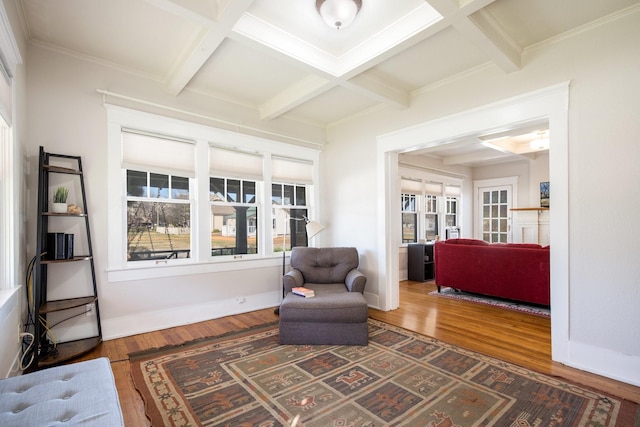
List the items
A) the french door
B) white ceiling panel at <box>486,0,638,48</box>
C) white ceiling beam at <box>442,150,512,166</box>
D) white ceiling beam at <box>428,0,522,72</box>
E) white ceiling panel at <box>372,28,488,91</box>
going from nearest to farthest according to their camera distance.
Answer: white ceiling beam at <box>428,0,522,72</box> < white ceiling panel at <box>486,0,638,48</box> < white ceiling panel at <box>372,28,488,91</box> < white ceiling beam at <box>442,150,512,166</box> < the french door

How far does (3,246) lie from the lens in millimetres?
2225

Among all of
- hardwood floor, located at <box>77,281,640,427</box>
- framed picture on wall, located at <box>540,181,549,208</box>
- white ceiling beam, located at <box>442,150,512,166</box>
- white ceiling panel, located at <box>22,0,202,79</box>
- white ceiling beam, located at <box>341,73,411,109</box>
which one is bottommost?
A: hardwood floor, located at <box>77,281,640,427</box>

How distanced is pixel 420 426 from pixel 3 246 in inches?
120

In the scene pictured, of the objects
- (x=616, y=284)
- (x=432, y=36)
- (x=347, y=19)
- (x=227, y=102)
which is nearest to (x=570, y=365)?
(x=616, y=284)

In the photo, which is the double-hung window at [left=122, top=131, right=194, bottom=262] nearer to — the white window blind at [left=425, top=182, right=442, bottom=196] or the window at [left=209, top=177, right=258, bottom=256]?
the window at [left=209, top=177, right=258, bottom=256]

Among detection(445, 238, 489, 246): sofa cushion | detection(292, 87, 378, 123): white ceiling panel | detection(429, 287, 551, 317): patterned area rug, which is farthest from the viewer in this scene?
detection(445, 238, 489, 246): sofa cushion

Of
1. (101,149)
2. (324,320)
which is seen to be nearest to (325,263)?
(324,320)

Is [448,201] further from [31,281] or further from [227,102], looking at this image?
[31,281]

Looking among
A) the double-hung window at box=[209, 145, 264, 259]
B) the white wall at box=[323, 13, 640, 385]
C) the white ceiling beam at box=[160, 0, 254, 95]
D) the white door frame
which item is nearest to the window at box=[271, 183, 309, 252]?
the double-hung window at box=[209, 145, 264, 259]

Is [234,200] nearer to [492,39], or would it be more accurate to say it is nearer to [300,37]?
[300,37]

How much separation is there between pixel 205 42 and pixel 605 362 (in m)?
3.97

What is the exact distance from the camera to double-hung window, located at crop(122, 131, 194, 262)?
11.0 ft

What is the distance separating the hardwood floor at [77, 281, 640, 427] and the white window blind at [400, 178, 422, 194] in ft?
7.75

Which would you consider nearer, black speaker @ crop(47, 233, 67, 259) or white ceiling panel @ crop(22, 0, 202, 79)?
white ceiling panel @ crop(22, 0, 202, 79)
